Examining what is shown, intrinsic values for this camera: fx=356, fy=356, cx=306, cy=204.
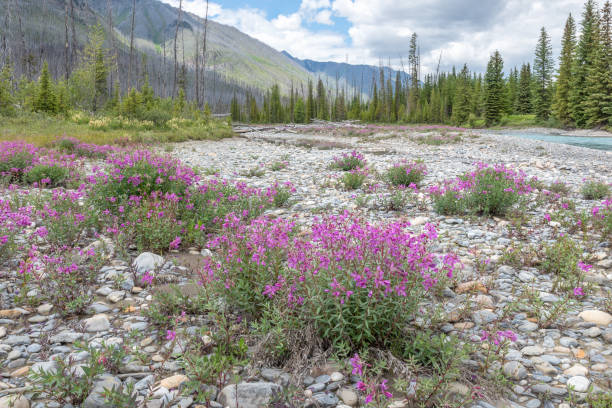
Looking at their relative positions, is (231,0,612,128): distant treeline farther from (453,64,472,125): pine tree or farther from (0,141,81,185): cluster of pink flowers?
(0,141,81,185): cluster of pink flowers

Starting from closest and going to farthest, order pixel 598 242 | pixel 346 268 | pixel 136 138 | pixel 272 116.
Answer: pixel 346 268 → pixel 598 242 → pixel 136 138 → pixel 272 116

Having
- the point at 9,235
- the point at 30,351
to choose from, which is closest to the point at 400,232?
the point at 30,351

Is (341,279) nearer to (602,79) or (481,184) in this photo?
(481,184)

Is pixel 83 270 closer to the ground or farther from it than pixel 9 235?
closer to the ground

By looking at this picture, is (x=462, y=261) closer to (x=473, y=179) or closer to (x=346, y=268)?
(x=346, y=268)

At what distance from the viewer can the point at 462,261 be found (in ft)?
17.3

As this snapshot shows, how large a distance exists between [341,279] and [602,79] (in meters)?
60.3

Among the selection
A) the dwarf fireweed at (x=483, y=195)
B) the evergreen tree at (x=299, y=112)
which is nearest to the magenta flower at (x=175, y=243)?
the dwarf fireweed at (x=483, y=195)

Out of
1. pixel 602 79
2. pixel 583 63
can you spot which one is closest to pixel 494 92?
pixel 583 63

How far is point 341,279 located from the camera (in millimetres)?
3229

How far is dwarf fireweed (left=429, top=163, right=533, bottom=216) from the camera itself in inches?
288

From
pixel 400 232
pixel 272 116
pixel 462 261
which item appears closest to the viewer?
pixel 400 232

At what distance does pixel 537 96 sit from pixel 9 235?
261 feet

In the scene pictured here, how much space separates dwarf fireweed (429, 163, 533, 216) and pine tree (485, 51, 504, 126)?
66786 mm
